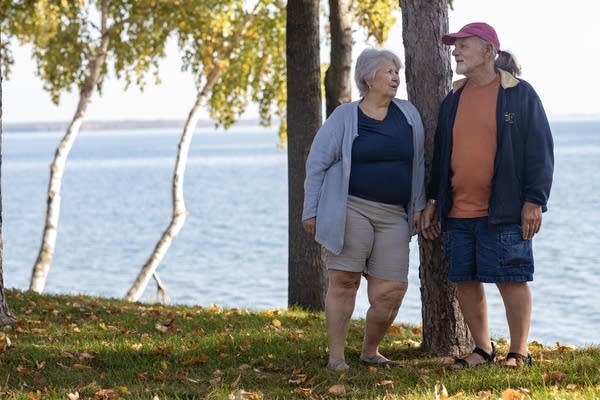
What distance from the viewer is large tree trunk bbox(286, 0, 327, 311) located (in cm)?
1087

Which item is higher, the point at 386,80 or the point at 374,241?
the point at 386,80

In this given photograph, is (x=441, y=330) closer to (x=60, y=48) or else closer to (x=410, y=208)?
(x=410, y=208)

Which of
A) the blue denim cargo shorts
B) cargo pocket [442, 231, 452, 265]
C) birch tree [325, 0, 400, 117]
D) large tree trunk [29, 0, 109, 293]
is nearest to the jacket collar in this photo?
the blue denim cargo shorts

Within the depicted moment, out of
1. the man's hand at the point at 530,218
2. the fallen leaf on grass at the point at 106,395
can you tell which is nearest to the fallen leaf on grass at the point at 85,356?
the fallen leaf on grass at the point at 106,395

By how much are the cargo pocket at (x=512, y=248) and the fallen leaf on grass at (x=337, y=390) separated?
1.29 m

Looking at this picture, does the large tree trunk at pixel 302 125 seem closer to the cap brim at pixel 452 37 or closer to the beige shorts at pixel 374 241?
the cap brim at pixel 452 37

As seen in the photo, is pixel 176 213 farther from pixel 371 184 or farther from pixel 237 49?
pixel 371 184

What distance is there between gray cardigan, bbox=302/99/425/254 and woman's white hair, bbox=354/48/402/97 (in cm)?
16

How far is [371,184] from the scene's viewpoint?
696cm

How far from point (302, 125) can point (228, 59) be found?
381 inches

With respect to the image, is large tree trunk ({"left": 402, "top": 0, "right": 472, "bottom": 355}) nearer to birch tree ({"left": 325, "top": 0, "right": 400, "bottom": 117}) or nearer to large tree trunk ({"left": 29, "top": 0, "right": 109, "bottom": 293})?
birch tree ({"left": 325, "top": 0, "right": 400, "bottom": 117})

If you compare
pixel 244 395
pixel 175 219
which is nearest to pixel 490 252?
pixel 244 395

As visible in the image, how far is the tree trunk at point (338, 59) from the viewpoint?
11.8 meters

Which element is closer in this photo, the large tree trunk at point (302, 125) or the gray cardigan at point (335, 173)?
the gray cardigan at point (335, 173)
